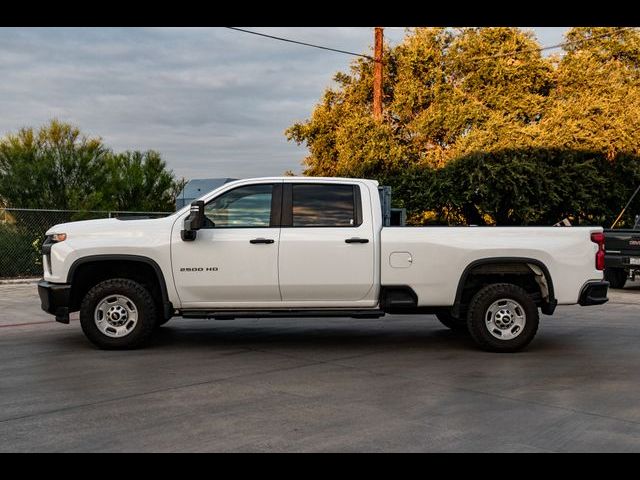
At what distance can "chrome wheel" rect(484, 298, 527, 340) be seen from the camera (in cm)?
894

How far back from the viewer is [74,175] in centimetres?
2297

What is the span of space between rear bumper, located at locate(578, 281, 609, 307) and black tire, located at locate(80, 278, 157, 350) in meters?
5.07

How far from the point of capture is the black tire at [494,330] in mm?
8875

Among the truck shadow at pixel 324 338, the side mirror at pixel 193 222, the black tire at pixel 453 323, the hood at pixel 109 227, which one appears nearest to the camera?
the side mirror at pixel 193 222

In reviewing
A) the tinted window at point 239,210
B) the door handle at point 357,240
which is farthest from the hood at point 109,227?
the door handle at point 357,240

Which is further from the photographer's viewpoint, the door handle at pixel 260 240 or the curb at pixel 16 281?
the curb at pixel 16 281

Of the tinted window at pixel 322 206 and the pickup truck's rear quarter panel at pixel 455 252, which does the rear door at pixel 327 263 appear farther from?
the pickup truck's rear quarter panel at pixel 455 252

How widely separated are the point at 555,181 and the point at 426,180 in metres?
4.97

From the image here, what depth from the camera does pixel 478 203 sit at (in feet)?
97.2

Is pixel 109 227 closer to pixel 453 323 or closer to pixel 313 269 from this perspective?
pixel 313 269

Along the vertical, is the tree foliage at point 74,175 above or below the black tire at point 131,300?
above

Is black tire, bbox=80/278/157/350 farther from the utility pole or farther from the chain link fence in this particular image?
the utility pole

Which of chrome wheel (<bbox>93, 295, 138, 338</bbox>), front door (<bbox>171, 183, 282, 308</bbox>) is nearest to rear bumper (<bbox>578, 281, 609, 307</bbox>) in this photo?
front door (<bbox>171, 183, 282, 308</bbox>)

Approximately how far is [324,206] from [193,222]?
157 centimetres
